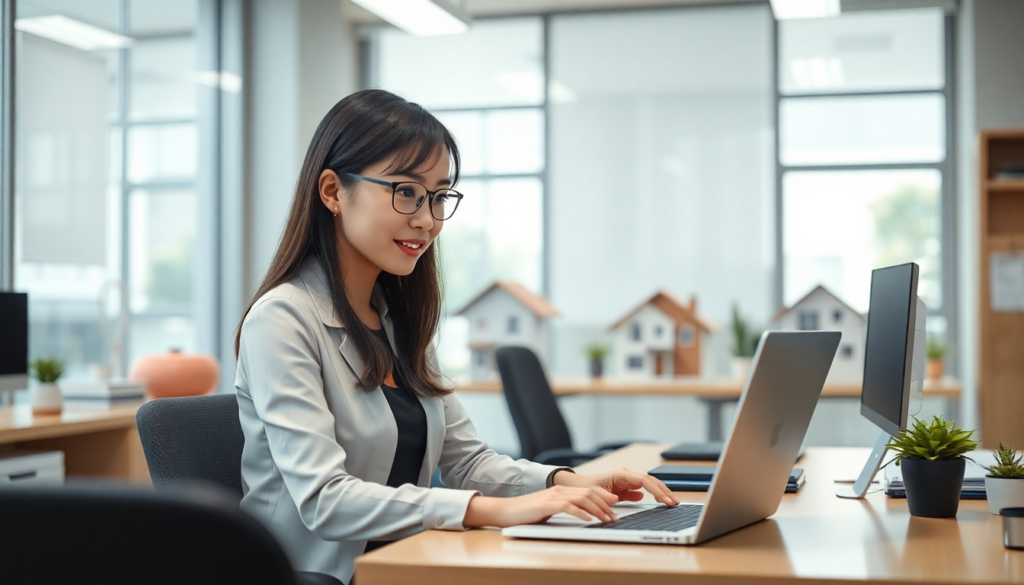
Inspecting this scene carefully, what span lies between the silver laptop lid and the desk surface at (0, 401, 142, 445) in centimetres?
238

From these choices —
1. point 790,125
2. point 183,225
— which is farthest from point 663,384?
point 183,225

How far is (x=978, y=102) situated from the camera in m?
5.05

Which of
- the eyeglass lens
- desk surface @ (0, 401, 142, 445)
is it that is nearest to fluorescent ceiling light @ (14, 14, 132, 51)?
desk surface @ (0, 401, 142, 445)

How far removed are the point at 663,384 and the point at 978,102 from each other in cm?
217

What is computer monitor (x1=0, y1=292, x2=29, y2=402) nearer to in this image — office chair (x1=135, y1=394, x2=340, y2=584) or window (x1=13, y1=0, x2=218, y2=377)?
window (x1=13, y1=0, x2=218, y2=377)

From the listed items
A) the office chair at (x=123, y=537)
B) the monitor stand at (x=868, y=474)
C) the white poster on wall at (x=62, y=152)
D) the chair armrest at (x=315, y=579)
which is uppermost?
the white poster on wall at (x=62, y=152)

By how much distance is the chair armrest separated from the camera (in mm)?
1296

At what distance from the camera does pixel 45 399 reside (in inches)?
132

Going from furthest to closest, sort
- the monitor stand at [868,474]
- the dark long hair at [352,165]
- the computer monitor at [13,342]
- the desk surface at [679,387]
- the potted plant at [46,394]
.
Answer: the desk surface at [679,387]
the potted plant at [46,394]
the computer monitor at [13,342]
the monitor stand at [868,474]
the dark long hair at [352,165]

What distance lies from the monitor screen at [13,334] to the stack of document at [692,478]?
7.64ft

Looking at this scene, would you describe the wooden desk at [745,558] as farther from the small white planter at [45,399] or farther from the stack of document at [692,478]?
the small white planter at [45,399]

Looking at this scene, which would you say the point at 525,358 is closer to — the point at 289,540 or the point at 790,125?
the point at 289,540

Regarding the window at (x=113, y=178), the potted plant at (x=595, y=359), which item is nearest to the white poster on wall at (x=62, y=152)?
the window at (x=113, y=178)

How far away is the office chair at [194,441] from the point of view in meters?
1.44
